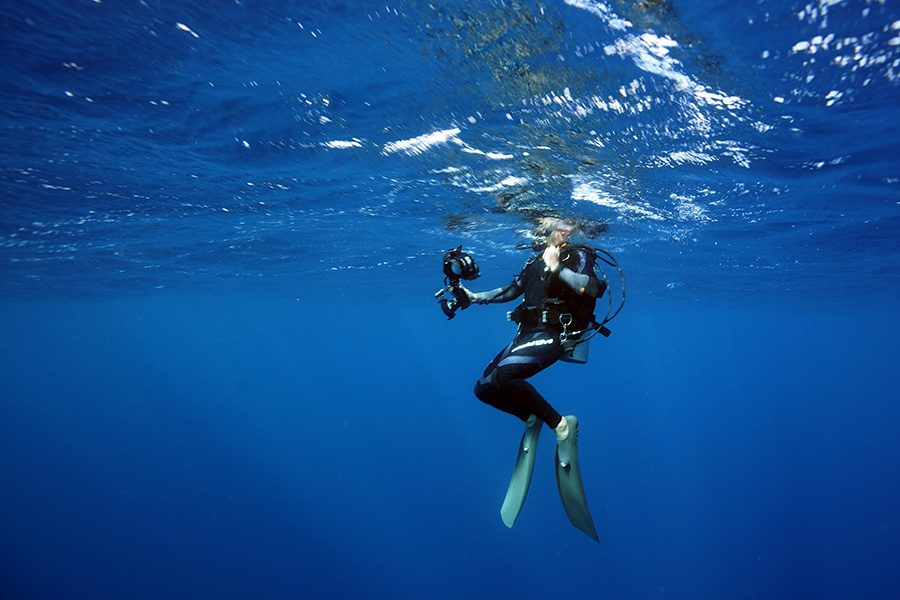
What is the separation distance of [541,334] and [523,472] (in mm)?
1855

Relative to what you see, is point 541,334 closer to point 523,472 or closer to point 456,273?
point 456,273

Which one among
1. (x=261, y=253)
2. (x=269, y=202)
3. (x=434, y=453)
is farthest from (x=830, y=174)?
(x=434, y=453)

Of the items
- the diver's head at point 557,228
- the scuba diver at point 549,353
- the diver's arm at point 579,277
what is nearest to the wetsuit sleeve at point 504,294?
the scuba diver at point 549,353

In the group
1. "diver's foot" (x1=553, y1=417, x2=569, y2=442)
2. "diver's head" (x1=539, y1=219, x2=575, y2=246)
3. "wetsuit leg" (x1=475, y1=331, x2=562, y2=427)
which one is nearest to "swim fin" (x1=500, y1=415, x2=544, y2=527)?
"diver's foot" (x1=553, y1=417, x2=569, y2=442)

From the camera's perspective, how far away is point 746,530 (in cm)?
2838

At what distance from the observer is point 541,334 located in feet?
15.9

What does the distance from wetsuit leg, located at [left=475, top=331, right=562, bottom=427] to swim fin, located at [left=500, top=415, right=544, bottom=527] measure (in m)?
0.58

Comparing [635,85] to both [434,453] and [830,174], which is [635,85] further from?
[434,453]

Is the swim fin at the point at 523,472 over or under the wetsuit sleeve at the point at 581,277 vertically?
under

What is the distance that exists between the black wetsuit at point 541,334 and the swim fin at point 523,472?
480 millimetres

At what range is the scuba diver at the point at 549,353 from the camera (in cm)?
463

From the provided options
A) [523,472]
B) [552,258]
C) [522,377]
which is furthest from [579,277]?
[523,472]

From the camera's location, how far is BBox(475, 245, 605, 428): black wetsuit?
181 inches

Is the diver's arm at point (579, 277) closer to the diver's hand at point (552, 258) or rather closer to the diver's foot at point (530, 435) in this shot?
the diver's hand at point (552, 258)
